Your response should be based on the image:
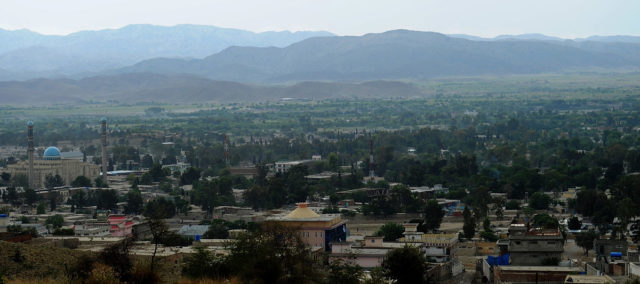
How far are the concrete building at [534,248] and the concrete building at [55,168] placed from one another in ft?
133

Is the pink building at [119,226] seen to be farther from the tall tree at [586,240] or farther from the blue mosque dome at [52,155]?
the blue mosque dome at [52,155]

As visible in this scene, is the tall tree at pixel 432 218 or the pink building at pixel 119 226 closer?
the tall tree at pixel 432 218

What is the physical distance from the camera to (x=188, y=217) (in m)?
51.2

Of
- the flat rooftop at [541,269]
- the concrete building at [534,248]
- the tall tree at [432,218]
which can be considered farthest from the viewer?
the tall tree at [432,218]

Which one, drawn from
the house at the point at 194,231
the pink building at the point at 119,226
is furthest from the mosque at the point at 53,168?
the house at the point at 194,231

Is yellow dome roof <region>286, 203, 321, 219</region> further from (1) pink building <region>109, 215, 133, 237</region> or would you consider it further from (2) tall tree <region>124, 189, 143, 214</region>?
(2) tall tree <region>124, 189, 143, 214</region>

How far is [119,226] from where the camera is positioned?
140ft

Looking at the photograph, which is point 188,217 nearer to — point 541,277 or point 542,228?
point 542,228

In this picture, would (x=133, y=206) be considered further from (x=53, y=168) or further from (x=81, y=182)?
(x=53, y=168)

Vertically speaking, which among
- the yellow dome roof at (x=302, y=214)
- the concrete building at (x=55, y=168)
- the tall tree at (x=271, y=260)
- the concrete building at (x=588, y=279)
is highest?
the tall tree at (x=271, y=260)

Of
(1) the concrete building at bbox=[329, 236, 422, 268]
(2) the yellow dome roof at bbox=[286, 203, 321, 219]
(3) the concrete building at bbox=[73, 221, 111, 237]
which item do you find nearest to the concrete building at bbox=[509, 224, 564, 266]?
(1) the concrete building at bbox=[329, 236, 422, 268]

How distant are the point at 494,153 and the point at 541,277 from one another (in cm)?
4572

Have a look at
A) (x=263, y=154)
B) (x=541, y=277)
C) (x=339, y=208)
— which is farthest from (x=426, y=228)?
(x=263, y=154)

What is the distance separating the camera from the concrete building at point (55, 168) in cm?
6888
